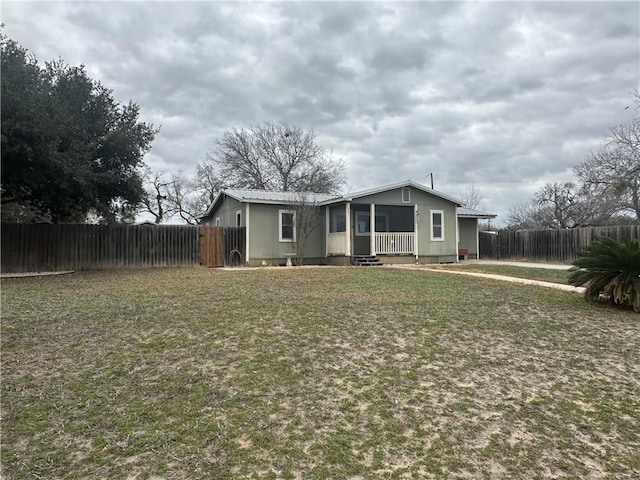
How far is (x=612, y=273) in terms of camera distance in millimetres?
8375

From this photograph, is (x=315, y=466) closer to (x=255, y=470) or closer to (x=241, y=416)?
(x=255, y=470)

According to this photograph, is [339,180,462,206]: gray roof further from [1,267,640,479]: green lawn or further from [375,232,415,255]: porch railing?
[1,267,640,479]: green lawn

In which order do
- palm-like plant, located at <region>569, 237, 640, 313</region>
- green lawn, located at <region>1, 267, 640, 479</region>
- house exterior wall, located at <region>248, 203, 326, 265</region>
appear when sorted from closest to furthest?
green lawn, located at <region>1, 267, 640, 479</region> < palm-like plant, located at <region>569, 237, 640, 313</region> < house exterior wall, located at <region>248, 203, 326, 265</region>

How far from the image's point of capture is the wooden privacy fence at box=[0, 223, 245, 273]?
15.4 metres

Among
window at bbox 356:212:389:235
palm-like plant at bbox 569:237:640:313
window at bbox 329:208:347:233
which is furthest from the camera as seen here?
window at bbox 356:212:389:235

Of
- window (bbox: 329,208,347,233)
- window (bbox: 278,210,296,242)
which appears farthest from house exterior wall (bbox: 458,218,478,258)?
window (bbox: 278,210,296,242)

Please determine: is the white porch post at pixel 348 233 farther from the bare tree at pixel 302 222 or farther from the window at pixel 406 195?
the window at pixel 406 195

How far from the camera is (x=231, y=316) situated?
21.8ft

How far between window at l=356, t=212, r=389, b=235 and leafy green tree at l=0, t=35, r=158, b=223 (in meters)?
9.70

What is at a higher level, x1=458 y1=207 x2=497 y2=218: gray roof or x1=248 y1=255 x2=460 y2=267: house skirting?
x1=458 y1=207 x2=497 y2=218: gray roof

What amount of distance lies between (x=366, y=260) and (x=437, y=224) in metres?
4.62

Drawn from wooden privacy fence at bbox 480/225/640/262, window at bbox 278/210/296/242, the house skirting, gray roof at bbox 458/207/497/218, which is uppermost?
gray roof at bbox 458/207/497/218

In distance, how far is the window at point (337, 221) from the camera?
779 inches

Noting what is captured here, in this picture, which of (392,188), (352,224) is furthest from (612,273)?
(352,224)
